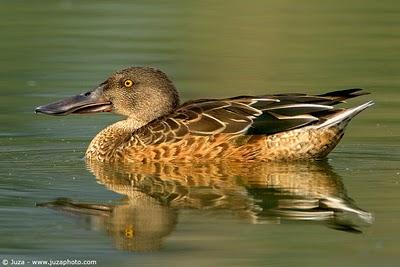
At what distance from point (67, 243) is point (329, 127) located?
3.54m

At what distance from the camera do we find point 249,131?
11609 millimetres

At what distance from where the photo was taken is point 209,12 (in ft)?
73.7

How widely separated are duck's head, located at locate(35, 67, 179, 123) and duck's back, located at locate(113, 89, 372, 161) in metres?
0.55

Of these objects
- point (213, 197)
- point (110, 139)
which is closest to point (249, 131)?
point (110, 139)

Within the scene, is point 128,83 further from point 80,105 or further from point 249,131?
point 249,131

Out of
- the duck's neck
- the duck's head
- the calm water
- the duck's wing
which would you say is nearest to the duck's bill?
the duck's head

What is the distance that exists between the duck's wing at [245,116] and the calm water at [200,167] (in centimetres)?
34

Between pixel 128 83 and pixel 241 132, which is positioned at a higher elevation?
pixel 128 83

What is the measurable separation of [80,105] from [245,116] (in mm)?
1701

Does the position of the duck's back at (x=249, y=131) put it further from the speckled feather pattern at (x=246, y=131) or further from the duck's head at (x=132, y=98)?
the duck's head at (x=132, y=98)

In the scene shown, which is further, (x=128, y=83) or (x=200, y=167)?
(x=128, y=83)

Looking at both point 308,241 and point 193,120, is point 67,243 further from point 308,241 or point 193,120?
point 193,120

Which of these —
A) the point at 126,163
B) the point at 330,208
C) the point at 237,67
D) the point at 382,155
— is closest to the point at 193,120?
the point at 126,163

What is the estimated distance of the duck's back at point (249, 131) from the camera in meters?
11.4
